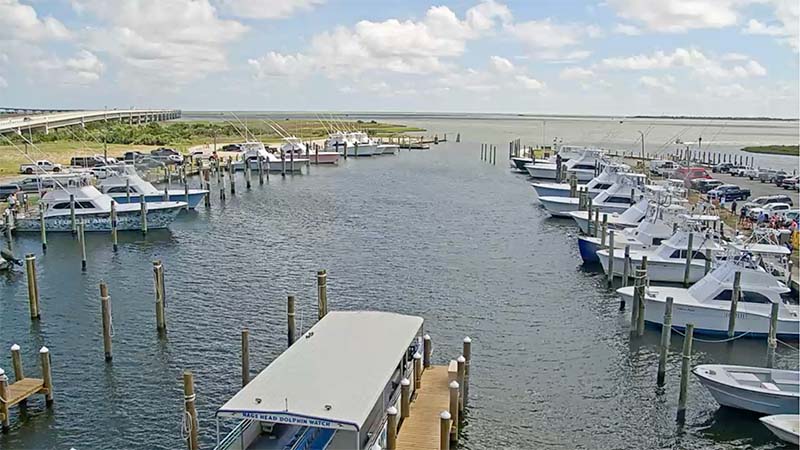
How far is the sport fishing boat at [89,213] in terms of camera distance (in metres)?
50.2

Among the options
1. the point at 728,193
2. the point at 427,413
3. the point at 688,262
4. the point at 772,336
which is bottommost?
the point at 427,413

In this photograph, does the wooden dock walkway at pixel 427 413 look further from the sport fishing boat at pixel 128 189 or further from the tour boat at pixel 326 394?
the sport fishing boat at pixel 128 189

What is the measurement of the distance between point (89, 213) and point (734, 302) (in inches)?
1707

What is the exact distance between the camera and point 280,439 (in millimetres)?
17234

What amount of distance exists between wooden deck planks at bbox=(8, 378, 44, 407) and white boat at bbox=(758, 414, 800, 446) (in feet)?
76.6

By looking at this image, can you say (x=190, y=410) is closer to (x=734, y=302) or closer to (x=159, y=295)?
(x=159, y=295)

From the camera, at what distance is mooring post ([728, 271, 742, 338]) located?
29.1m

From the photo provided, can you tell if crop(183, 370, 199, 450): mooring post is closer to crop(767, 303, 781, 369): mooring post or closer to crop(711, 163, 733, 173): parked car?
crop(767, 303, 781, 369): mooring post

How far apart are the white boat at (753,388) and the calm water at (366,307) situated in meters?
0.70

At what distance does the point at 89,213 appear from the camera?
50.8 metres

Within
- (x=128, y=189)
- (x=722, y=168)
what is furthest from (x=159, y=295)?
(x=722, y=168)

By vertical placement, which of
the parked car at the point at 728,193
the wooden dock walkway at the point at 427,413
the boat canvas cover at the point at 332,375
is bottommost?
the wooden dock walkway at the point at 427,413

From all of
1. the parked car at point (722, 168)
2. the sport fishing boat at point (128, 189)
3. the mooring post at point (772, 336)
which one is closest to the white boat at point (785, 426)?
the mooring post at point (772, 336)

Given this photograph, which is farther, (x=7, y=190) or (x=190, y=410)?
(x=7, y=190)
